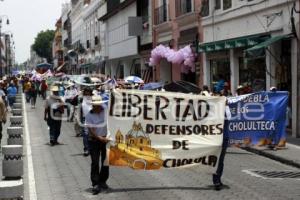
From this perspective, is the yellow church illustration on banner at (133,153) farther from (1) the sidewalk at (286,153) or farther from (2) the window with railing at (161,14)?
(2) the window with railing at (161,14)

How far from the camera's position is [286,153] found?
50.9 feet

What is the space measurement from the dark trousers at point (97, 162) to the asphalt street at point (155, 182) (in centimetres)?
26

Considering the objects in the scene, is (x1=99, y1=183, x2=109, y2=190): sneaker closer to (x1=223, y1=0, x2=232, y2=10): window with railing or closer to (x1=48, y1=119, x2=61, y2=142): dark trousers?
(x1=48, y1=119, x2=61, y2=142): dark trousers

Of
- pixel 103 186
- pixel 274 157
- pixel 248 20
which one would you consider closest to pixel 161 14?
pixel 248 20

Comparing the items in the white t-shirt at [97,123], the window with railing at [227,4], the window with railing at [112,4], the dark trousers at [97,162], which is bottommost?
the dark trousers at [97,162]

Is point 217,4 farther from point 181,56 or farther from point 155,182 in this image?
point 155,182

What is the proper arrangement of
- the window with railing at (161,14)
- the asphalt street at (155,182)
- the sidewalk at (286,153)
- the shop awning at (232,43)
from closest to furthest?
the asphalt street at (155,182)
the sidewalk at (286,153)
the shop awning at (232,43)
the window with railing at (161,14)

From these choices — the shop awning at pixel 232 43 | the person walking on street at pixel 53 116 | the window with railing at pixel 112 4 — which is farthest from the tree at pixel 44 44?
the person walking on street at pixel 53 116

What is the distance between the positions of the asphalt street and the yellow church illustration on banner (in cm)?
45

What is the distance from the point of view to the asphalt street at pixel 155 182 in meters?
10.2

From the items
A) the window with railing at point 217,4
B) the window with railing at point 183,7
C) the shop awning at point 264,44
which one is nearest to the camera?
the shop awning at point 264,44

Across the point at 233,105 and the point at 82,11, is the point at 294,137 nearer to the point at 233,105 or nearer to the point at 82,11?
the point at 233,105

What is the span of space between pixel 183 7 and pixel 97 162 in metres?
21.8

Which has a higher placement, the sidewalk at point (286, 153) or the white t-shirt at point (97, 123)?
the white t-shirt at point (97, 123)
